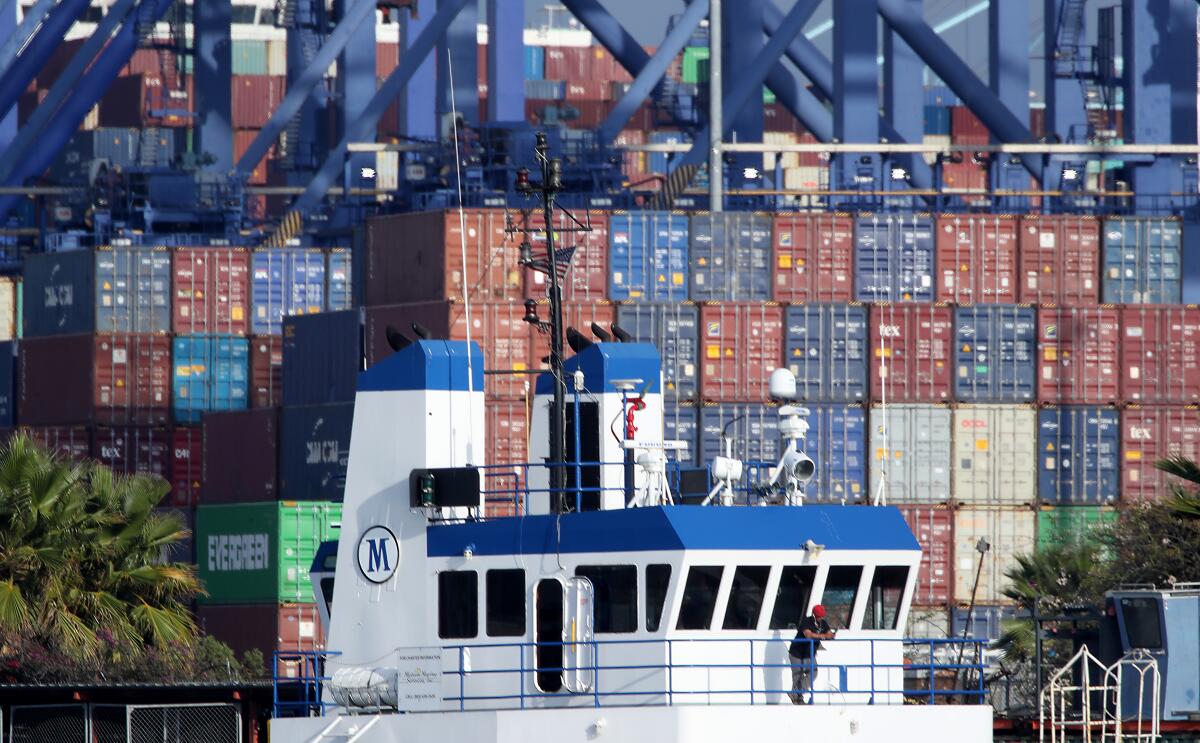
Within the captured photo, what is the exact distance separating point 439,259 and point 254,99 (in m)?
90.3

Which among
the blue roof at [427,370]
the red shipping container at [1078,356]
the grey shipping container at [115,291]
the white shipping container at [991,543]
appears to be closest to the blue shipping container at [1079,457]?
the red shipping container at [1078,356]

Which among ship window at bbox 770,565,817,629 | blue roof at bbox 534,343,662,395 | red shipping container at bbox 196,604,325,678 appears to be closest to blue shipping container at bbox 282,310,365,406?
red shipping container at bbox 196,604,325,678

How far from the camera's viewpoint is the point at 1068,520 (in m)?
59.1

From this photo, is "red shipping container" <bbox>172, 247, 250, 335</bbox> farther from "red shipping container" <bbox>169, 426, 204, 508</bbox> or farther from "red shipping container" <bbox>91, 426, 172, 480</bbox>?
"red shipping container" <bbox>91, 426, 172, 480</bbox>

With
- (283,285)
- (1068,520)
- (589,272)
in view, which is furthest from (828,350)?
(283,285)

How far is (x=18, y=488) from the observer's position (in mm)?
34625

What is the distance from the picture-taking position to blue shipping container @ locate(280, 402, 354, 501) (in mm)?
60594

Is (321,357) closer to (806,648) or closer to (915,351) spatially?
(915,351)

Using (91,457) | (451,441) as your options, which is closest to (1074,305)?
(91,457)

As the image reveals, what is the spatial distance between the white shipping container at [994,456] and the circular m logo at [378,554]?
35.1 metres

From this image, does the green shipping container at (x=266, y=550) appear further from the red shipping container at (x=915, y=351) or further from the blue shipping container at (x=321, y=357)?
Result: the red shipping container at (x=915, y=351)

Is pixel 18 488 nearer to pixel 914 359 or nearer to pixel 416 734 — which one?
pixel 416 734

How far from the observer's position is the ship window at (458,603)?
25.0 metres

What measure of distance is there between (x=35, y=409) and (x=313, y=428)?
1324 cm
